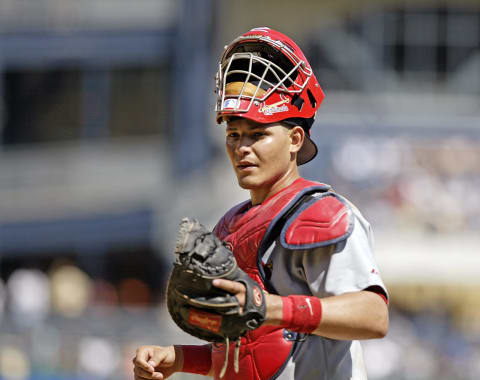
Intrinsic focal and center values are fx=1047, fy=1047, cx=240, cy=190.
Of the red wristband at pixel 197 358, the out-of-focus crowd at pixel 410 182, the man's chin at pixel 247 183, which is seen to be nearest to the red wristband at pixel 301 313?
the man's chin at pixel 247 183

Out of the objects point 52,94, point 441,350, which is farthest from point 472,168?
point 52,94

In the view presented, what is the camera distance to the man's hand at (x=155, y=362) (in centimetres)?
352

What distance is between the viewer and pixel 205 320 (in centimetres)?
302

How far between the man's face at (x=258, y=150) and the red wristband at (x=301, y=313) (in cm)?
54

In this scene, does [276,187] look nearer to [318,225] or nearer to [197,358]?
[318,225]

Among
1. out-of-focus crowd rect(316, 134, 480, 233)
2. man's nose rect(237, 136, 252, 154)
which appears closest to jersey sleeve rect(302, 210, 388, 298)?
man's nose rect(237, 136, 252, 154)

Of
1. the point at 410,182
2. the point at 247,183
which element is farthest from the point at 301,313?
the point at 410,182

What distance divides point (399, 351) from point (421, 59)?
323 inches

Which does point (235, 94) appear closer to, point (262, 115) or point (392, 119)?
point (262, 115)

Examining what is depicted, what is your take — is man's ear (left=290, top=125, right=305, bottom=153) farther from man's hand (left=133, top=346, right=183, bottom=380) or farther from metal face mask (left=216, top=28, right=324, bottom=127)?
man's hand (left=133, top=346, right=183, bottom=380)

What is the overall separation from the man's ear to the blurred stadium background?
403 centimetres

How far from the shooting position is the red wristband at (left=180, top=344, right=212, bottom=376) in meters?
3.70

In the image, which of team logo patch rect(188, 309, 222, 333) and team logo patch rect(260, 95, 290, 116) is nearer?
team logo patch rect(188, 309, 222, 333)

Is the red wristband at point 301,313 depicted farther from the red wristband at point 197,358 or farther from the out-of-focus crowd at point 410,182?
the out-of-focus crowd at point 410,182
